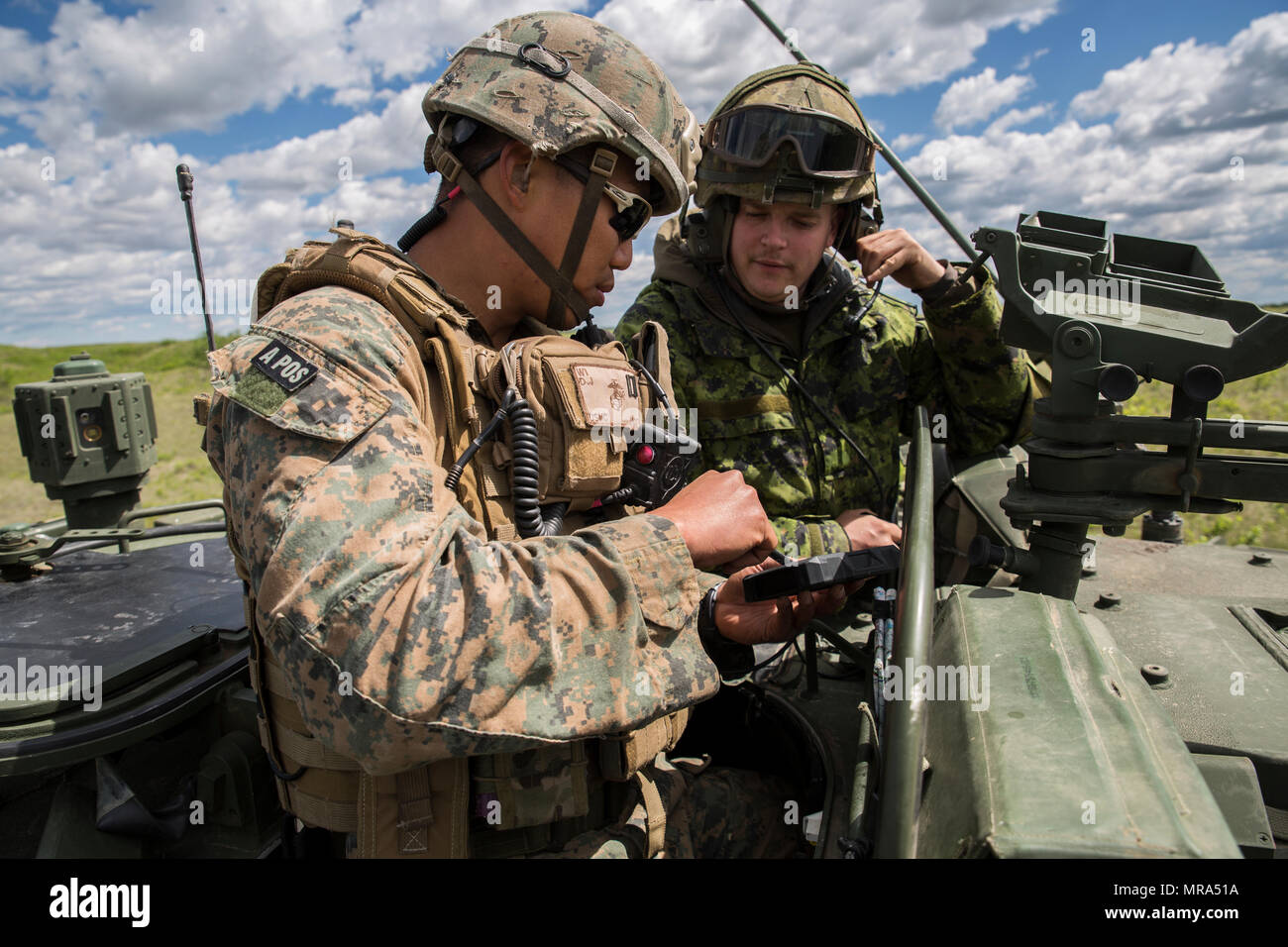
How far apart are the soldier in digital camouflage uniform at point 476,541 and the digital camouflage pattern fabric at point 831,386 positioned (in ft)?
3.69

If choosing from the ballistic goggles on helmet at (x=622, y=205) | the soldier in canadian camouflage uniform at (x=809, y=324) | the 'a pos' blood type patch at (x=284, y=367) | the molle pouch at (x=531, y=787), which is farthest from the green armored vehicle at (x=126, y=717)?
the soldier in canadian camouflage uniform at (x=809, y=324)

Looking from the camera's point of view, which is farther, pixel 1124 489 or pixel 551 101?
pixel 1124 489

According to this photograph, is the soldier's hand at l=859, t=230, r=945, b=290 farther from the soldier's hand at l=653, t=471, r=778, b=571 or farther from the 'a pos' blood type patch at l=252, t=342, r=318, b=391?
the 'a pos' blood type patch at l=252, t=342, r=318, b=391

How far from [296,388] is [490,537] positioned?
582 mm

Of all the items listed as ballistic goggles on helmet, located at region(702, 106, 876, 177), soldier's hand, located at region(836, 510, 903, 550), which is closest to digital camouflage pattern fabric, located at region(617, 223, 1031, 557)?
soldier's hand, located at region(836, 510, 903, 550)

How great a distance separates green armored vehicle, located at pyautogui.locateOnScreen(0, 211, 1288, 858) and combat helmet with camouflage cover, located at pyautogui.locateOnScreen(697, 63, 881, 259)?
0.99m

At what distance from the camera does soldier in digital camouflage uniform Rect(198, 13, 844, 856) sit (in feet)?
4.73

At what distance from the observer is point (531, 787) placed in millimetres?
1898

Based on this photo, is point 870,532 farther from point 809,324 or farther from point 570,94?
point 570,94

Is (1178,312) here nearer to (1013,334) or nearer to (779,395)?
(1013,334)

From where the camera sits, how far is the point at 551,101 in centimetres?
202

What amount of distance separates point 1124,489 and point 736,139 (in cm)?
196

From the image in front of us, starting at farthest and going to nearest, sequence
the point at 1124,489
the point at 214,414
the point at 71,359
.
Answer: the point at 71,359
the point at 1124,489
the point at 214,414
